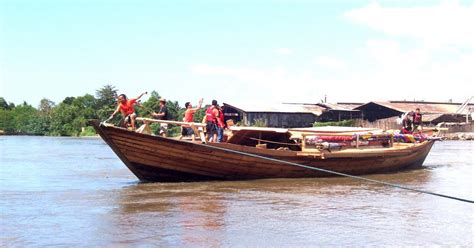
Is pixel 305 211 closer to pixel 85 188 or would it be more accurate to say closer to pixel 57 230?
pixel 57 230

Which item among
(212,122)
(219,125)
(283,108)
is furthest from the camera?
(283,108)

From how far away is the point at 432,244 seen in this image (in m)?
6.04

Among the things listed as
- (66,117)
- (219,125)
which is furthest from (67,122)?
(219,125)

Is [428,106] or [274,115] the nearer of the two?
[274,115]

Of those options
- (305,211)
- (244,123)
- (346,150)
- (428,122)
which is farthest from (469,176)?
(428,122)

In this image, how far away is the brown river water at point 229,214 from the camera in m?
6.09

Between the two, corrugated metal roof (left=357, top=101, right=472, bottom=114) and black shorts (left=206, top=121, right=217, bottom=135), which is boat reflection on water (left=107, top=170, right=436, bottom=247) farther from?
corrugated metal roof (left=357, top=101, right=472, bottom=114)

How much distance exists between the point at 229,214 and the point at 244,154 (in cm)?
281

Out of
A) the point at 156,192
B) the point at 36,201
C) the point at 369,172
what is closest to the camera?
the point at 36,201

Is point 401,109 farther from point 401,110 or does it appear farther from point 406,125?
point 406,125

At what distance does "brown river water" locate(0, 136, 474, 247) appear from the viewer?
609cm

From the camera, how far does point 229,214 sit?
7.60 m

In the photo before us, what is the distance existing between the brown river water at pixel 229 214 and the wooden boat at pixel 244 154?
299 millimetres

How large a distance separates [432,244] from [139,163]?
6.22m
